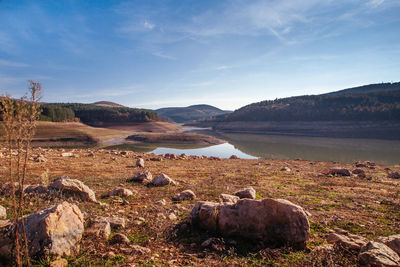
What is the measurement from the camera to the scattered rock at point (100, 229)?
3482 mm

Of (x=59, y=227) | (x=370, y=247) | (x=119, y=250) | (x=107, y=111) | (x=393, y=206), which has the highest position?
(x=107, y=111)

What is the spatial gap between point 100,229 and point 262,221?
114 inches

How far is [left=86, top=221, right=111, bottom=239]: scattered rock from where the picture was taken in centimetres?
348

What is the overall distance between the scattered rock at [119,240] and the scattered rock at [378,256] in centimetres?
362

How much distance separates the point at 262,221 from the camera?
3.55 meters

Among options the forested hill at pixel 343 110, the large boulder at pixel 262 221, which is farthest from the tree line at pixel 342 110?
the large boulder at pixel 262 221

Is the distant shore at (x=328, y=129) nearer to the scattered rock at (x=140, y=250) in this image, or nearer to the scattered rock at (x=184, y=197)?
the scattered rock at (x=184, y=197)

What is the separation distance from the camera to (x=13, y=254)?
2.71 m

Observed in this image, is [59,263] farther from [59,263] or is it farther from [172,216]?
[172,216]

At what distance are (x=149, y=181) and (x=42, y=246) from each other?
17.0 ft

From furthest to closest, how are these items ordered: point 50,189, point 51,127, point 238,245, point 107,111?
point 107,111, point 51,127, point 50,189, point 238,245

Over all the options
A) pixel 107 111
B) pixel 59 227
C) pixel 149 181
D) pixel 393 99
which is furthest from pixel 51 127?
pixel 393 99

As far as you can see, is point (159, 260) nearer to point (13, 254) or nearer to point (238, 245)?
point (238, 245)

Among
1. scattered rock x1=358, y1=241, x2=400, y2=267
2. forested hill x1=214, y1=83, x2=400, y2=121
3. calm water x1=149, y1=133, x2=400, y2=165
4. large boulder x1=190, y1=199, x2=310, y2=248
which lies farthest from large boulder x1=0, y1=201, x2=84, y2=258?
forested hill x1=214, y1=83, x2=400, y2=121
